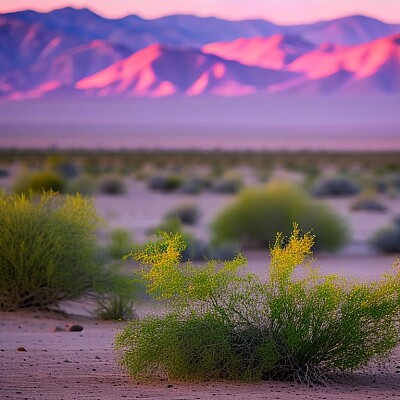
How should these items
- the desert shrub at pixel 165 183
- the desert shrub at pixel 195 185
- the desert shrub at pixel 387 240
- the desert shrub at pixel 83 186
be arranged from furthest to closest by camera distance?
1. the desert shrub at pixel 165 183
2. the desert shrub at pixel 195 185
3. the desert shrub at pixel 83 186
4. the desert shrub at pixel 387 240

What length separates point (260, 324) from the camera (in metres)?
9.98

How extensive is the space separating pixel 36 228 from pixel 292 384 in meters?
6.19

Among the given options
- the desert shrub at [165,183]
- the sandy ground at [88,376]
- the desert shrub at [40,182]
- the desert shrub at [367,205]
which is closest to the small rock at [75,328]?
the sandy ground at [88,376]

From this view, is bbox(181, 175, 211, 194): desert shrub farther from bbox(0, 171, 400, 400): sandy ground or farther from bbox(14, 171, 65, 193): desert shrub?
bbox(0, 171, 400, 400): sandy ground

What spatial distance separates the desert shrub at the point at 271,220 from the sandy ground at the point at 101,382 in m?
14.7

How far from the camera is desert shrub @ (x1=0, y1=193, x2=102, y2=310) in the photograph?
14.7 meters

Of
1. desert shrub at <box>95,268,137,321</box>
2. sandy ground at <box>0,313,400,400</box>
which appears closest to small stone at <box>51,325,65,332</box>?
sandy ground at <box>0,313,400,400</box>

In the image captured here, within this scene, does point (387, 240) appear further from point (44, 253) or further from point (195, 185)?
point (195, 185)

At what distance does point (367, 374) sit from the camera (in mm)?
10633

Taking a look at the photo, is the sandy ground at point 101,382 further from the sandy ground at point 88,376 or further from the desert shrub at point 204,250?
the desert shrub at point 204,250

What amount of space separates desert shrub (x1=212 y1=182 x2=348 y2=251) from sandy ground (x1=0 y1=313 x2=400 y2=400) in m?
14.7

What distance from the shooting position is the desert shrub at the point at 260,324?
9750mm

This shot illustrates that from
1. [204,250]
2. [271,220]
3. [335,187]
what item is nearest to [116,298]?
[204,250]

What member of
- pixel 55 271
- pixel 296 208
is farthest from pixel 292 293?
pixel 296 208
